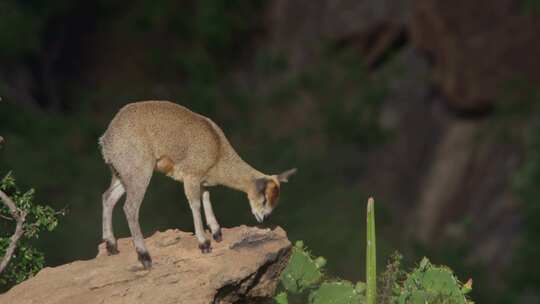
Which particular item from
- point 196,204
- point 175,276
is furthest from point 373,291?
point 196,204

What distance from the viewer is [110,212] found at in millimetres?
11484

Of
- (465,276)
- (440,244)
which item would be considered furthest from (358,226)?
(465,276)

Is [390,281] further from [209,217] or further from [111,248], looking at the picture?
[111,248]

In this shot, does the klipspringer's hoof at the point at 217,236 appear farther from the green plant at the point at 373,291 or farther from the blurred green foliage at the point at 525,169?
the blurred green foliage at the point at 525,169

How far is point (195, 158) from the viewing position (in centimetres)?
1146

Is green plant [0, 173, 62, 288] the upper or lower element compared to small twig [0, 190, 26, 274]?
upper

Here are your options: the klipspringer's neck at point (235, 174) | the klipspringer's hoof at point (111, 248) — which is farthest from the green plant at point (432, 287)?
the klipspringer's hoof at point (111, 248)

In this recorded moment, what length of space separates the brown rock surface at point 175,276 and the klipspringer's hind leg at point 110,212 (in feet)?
0.46

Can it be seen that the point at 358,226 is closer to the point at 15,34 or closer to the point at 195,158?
the point at 15,34

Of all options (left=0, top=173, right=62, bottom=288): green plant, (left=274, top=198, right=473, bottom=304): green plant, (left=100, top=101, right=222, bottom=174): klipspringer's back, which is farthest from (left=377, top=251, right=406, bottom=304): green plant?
(left=0, top=173, right=62, bottom=288): green plant

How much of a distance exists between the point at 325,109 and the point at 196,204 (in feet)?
86.6

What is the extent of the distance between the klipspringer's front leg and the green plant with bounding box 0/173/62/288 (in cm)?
133

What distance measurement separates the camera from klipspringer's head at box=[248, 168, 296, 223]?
11773mm

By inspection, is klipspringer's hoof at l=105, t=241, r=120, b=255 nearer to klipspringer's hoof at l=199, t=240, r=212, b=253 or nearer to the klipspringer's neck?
klipspringer's hoof at l=199, t=240, r=212, b=253
